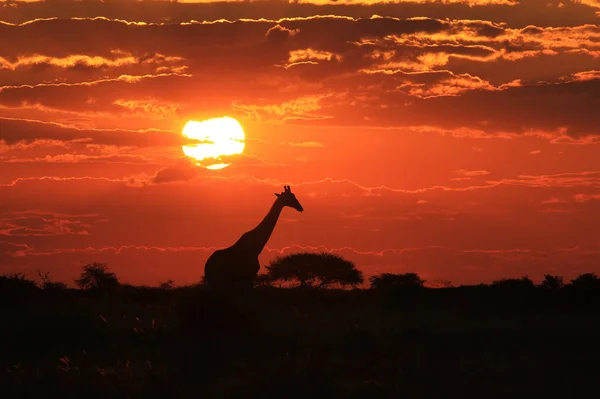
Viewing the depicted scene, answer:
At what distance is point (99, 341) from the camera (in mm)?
20422

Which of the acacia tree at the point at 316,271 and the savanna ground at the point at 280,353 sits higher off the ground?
the acacia tree at the point at 316,271

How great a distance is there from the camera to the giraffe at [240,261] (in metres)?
26.7

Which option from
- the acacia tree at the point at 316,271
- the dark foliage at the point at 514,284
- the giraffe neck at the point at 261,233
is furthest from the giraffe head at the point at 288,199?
the acacia tree at the point at 316,271

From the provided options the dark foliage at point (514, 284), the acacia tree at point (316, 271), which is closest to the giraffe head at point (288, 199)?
the dark foliage at point (514, 284)

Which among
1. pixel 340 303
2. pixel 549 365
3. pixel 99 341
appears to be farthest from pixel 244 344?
pixel 340 303

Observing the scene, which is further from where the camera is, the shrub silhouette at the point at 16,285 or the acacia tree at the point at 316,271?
the acacia tree at the point at 316,271

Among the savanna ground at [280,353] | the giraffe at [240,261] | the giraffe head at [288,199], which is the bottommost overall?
the savanna ground at [280,353]

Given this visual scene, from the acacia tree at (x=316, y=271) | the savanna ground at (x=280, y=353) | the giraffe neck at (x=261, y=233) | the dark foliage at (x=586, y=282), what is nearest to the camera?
the savanna ground at (x=280, y=353)

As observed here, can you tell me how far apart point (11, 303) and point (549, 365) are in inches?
713

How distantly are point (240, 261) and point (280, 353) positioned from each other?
862cm

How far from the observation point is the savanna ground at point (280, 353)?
15148mm

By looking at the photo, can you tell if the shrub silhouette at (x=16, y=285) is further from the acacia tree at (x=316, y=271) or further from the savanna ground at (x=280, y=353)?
the acacia tree at (x=316, y=271)

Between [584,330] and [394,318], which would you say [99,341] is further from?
[584,330]

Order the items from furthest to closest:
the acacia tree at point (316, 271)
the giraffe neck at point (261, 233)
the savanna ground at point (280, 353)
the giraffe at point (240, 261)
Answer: the acacia tree at point (316, 271)
the giraffe neck at point (261, 233)
the giraffe at point (240, 261)
the savanna ground at point (280, 353)
